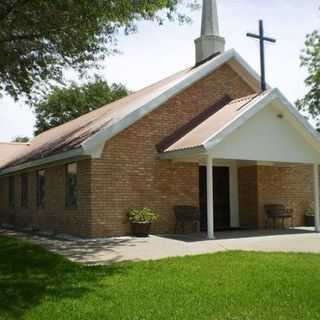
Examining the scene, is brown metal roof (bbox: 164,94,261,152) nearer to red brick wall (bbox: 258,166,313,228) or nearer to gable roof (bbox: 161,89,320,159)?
gable roof (bbox: 161,89,320,159)

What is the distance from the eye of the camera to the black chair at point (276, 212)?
60.1ft

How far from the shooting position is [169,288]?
8.03 meters

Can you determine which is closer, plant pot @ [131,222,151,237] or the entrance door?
plant pot @ [131,222,151,237]

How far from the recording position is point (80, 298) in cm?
754

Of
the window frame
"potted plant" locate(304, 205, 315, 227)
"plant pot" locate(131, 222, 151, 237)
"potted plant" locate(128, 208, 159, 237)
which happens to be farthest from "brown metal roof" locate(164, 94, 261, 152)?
"potted plant" locate(304, 205, 315, 227)

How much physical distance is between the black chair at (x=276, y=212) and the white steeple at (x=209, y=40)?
21.7ft

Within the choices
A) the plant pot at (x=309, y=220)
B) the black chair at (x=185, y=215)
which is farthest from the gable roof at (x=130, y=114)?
the plant pot at (x=309, y=220)

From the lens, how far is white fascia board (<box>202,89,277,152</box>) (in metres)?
14.6

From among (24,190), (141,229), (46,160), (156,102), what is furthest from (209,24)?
(24,190)

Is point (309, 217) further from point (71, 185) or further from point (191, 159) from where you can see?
point (71, 185)

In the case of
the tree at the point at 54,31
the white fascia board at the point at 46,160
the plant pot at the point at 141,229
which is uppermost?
the tree at the point at 54,31

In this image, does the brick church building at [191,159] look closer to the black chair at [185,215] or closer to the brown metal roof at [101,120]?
the brown metal roof at [101,120]

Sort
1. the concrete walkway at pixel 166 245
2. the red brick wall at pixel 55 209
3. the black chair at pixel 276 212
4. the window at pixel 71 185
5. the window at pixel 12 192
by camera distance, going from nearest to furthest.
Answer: the concrete walkway at pixel 166 245
the red brick wall at pixel 55 209
the window at pixel 71 185
the black chair at pixel 276 212
the window at pixel 12 192

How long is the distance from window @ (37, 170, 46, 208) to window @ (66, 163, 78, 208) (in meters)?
3.07
